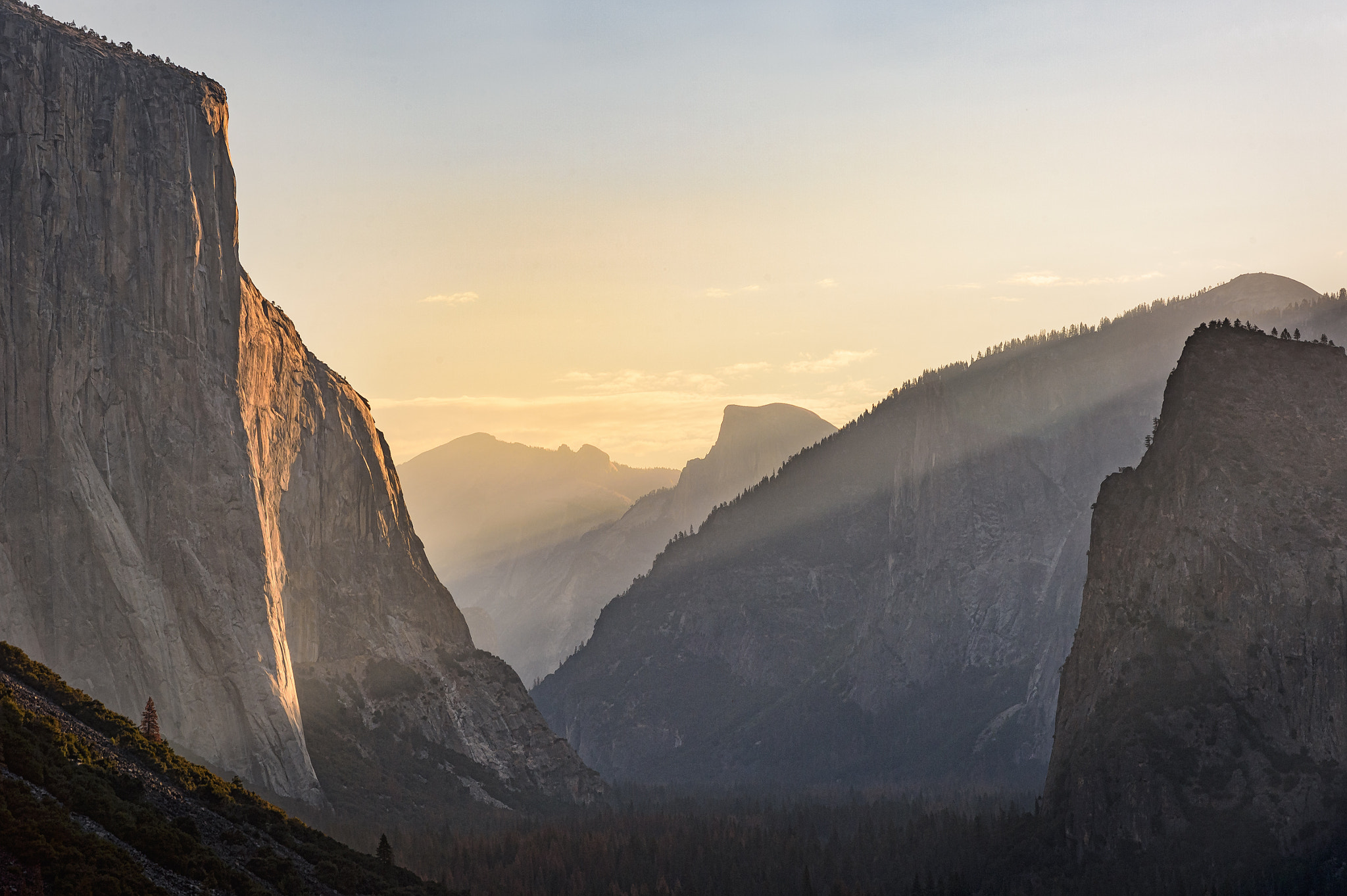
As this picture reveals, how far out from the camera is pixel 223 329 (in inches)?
6471

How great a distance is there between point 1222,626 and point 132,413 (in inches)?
4317

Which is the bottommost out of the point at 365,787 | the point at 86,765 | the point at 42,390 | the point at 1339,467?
the point at 365,787

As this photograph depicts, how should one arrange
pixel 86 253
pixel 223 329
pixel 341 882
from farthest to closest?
1. pixel 223 329
2. pixel 86 253
3. pixel 341 882

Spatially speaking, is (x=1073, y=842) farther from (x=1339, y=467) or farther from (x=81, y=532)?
(x=81, y=532)

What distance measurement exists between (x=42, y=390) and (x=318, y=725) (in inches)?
2736

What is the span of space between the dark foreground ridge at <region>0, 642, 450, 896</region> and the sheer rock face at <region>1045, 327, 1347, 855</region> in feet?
254

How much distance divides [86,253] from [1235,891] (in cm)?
12226

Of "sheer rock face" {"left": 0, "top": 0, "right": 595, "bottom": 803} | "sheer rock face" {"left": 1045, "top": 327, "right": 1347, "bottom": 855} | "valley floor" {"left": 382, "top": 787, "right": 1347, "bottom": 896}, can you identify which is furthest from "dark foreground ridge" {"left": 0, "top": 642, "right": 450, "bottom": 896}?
"sheer rock face" {"left": 1045, "top": 327, "right": 1347, "bottom": 855}

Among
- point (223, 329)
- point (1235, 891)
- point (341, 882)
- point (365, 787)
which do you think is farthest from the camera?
point (365, 787)

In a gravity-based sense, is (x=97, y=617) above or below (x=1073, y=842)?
above

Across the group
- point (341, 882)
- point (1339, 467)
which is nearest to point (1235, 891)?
point (1339, 467)

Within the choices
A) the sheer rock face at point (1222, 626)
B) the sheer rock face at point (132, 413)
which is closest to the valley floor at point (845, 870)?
the sheer rock face at point (1222, 626)

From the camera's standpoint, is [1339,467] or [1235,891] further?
[1339,467]

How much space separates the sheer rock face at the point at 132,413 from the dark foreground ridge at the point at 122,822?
42.6m
